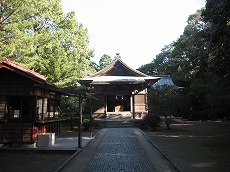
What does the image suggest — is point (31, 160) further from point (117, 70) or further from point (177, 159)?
point (117, 70)

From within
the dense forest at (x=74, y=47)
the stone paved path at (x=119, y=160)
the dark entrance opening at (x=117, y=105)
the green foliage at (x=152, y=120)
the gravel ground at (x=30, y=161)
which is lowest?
the gravel ground at (x=30, y=161)

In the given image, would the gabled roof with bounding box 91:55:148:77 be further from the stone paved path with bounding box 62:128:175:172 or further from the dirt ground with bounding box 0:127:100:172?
the dirt ground with bounding box 0:127:100:172

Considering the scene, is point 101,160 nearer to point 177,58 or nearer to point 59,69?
point 59,69

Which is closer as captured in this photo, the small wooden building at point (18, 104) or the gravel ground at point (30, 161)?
the gravel ground at point (30, 161)

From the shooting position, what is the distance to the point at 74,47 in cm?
2958

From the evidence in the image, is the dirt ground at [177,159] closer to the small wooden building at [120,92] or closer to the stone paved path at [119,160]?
the stone paved path at [119,160]

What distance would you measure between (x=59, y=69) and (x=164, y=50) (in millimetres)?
38235

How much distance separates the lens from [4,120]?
496 inches

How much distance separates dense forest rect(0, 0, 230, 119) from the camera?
10.9 metres

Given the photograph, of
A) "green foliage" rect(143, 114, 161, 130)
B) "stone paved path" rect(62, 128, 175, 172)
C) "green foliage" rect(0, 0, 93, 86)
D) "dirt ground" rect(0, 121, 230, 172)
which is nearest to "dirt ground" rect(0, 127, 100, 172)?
"dirt ground" rect(0, 121, 230, 172)

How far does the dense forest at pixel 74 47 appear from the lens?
35.9 feet

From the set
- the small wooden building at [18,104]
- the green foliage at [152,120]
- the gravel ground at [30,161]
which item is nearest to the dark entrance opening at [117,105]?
the green foliage at [152,120]

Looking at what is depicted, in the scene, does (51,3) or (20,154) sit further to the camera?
(51,3)

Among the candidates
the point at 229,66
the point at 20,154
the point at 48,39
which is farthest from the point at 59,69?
the point at 229,66
